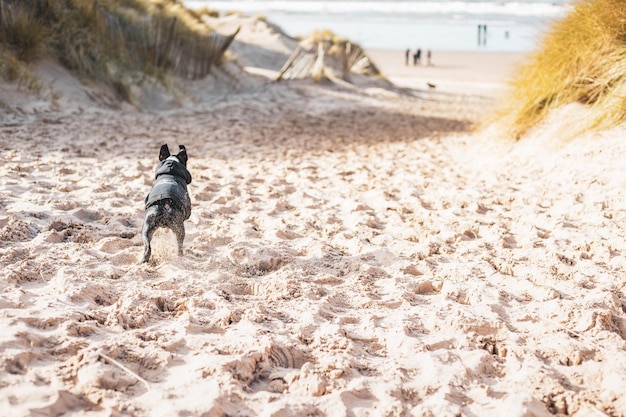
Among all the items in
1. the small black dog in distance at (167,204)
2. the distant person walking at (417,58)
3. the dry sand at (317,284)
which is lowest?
the dry sand at (317,284)

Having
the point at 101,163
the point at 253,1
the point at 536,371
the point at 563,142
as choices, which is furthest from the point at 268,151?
the point at 253,1

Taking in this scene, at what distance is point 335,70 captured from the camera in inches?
565

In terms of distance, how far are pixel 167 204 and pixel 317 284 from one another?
897 mm

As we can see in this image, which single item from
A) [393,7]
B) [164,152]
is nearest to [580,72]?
[164,152]

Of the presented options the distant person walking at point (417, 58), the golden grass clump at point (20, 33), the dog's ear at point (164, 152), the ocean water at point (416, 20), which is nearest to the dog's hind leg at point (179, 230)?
the dog's ear at point (164, 152)

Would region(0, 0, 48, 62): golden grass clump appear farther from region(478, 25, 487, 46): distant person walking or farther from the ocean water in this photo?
region(478, 25, 487, 46): distant person walking

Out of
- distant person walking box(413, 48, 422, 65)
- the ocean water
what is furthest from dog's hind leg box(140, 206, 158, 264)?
the ocean water

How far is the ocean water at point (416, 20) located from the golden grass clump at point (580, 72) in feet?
62.2

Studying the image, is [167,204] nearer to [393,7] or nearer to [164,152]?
[164,152]

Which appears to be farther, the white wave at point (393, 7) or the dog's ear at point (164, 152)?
the white wave at point (393, 7)

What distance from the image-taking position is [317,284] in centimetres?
316

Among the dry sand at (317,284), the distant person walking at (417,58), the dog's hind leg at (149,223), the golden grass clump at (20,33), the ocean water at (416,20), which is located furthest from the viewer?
the ocean water at (416,20)

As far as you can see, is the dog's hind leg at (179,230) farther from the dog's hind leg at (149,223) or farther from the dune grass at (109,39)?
the dune grass at (109,39)

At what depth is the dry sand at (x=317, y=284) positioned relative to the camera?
2.16 meters
